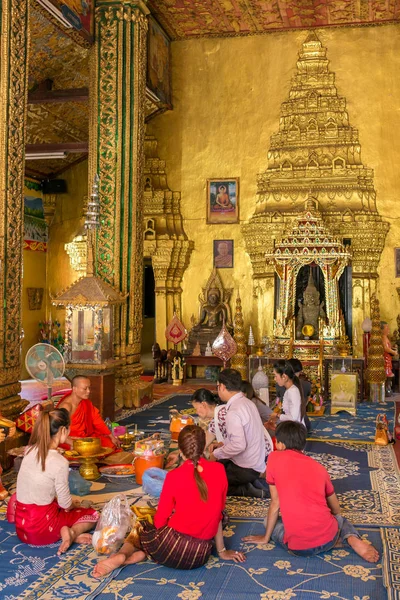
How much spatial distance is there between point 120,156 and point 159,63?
406 cm

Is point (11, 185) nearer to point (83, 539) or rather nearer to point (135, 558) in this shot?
point (83, 539)

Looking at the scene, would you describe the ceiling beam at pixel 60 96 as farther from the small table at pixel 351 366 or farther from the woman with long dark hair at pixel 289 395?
the woman with long dark hair at pixel 289 395

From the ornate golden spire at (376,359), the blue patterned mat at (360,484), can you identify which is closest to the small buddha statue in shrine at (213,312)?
the ornate golden spire at (376,359)

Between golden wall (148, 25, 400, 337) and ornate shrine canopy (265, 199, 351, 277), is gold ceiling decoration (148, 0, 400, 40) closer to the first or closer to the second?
golden wall (148, 25, 400, 337)

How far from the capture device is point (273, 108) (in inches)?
535

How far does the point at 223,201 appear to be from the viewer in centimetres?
1364

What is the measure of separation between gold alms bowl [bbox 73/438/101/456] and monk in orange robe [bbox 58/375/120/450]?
10.4 inches

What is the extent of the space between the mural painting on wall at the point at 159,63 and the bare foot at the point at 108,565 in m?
9.85

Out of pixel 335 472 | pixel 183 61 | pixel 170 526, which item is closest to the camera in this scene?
pixel 170 526

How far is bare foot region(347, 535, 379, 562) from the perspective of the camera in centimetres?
416

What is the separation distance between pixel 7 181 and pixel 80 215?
306 inches

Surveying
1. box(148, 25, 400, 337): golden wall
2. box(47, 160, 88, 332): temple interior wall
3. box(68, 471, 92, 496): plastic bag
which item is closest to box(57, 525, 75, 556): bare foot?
box(68, 471, 92, 496): plastic bag

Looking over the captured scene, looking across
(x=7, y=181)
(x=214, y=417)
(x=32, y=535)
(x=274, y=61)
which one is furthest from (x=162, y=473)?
(x=274, y=61)

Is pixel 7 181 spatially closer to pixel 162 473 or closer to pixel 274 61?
pixel 162 473
